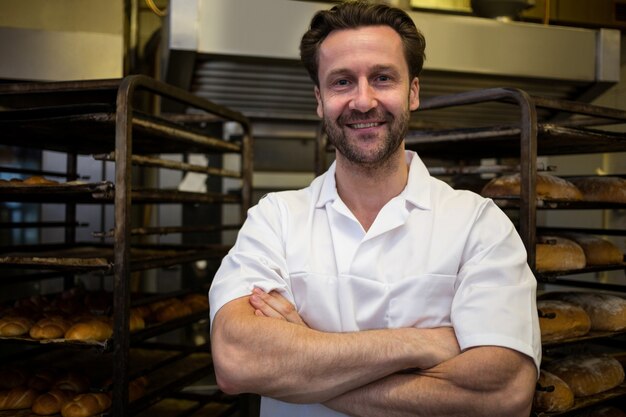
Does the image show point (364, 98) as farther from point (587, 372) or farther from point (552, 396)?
point (587, 372)

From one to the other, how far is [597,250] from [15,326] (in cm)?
239

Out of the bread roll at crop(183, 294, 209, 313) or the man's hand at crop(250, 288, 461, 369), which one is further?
the bread roll at crop(183, 294, 209, 313)

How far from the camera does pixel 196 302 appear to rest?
117 inches

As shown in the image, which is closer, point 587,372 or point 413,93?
point 413,93

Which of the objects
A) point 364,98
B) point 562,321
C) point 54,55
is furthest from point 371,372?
point 54,55

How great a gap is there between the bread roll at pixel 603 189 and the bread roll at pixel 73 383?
2236 mm

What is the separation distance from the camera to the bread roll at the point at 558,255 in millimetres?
2182

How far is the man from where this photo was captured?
1.38 metres

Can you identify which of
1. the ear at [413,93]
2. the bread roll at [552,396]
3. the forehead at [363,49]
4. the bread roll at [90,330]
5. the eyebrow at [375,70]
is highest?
the forehead at [363,49]

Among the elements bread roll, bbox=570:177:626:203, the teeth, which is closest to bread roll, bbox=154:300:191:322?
the teeth

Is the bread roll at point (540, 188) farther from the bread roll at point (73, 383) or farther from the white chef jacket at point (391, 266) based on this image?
the bread roll at point (73, 383)

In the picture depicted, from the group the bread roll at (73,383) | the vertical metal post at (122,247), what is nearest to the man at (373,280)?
the vertical metal post at (122,247)

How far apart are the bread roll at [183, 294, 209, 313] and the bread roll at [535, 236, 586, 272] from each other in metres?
1.59

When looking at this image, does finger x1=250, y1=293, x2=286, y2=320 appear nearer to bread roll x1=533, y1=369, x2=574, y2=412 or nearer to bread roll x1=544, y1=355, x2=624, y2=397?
bread roll x1=533, y1=369, x2=574, y2=412
